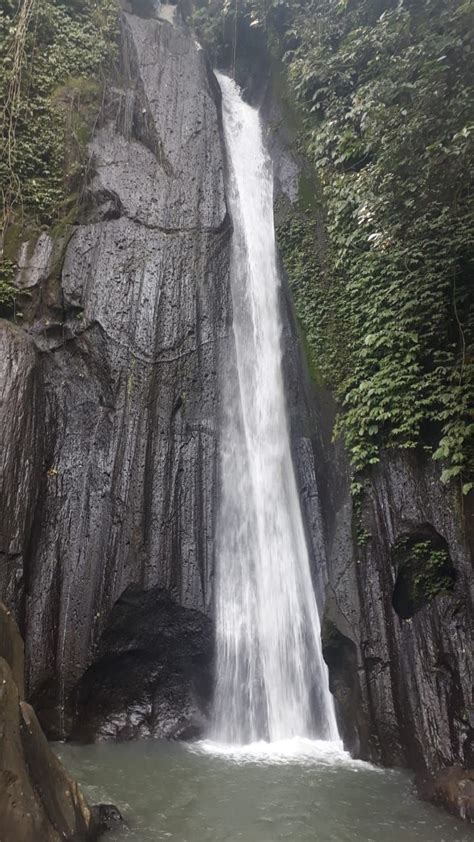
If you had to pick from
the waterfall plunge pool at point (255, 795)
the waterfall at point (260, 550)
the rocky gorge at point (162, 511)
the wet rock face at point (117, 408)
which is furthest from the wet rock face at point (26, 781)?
the waterfall at point (260, 550)

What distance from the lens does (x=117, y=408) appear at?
337 inches

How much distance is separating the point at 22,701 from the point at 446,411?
5.57 meters

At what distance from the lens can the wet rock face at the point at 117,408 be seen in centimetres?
730

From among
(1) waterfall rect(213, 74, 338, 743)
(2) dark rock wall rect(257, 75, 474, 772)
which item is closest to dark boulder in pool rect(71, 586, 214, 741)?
(1) waterfall rect(213, 74, 338, 743)

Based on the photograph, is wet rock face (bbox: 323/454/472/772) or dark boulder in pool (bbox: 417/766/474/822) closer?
dark boulder in pool (bbox: 417/766/474/822)

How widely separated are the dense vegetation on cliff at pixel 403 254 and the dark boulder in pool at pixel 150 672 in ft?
10.7

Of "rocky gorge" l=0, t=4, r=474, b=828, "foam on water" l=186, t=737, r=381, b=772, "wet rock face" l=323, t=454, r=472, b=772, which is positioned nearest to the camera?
"wet rock face" l=323, t=454, r=472, b=772

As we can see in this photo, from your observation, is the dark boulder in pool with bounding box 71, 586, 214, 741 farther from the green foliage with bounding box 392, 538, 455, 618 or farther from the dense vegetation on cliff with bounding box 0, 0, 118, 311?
the dense vegetation on cliff with bounding box 0, 0, 118, 311

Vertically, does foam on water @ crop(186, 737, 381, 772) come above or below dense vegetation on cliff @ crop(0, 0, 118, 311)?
below

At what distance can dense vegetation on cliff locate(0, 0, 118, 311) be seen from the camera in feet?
32.1

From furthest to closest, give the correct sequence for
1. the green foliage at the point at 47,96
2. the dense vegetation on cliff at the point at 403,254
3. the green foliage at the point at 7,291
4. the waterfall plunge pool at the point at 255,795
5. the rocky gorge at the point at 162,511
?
the green foliage at the point at 47,96, the green foliage at the point at 7,291, the dense vegetation on cliff at the point at 403,254, the rocky gorge at the point at 162,511, the waterfall plunge pool at the point at 255,795

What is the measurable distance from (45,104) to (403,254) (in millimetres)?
7827

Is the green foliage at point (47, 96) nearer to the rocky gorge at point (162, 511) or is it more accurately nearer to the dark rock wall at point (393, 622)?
the rocky gorge at point (162, 511)

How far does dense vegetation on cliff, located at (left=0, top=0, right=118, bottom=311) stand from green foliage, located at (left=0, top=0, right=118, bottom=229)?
0.02 metres
